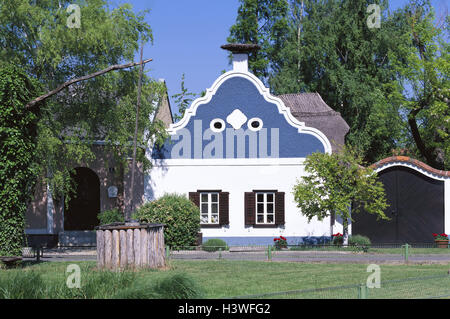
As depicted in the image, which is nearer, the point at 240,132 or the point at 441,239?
the point at 441,239

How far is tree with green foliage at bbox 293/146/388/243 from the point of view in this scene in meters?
27.0

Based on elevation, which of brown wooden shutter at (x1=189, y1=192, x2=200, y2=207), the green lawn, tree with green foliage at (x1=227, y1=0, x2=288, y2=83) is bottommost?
the green lawn

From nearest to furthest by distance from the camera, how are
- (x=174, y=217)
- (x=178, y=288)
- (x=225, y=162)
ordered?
1. (x=178, y=288)
2. (x=174, y=217)
3. (x=225, y=162)

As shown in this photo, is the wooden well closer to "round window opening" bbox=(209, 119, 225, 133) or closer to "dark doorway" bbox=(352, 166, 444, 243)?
"round window opening" bbox=(209, 119, 225, 133)

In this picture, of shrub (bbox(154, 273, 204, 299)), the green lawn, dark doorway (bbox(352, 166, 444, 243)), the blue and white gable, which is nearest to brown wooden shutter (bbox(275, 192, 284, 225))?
the blue and white gable

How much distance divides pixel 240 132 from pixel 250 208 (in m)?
3.58

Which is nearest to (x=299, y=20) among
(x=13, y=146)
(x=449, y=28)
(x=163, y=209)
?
(x=449, y=28)

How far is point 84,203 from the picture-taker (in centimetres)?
3181

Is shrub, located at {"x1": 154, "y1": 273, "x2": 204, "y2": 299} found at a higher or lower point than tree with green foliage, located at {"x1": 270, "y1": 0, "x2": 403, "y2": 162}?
lower

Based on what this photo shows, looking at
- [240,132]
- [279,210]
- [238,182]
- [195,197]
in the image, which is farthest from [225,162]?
[279,210]

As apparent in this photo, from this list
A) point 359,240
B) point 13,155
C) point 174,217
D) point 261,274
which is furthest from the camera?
point 359,240

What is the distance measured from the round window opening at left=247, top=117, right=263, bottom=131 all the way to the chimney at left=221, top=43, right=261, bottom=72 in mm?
2530

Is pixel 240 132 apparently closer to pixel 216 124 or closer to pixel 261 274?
pixel 216 124
